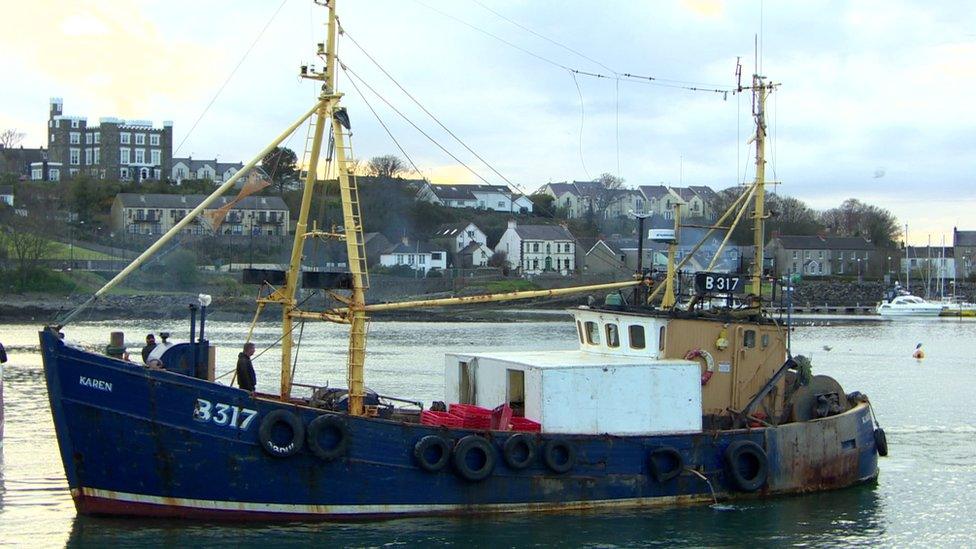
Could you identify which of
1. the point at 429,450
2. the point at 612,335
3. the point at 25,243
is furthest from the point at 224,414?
the point at 25,243

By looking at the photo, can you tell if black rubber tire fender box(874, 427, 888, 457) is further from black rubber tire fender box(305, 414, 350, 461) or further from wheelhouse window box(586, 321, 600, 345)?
black rubber tire fender box(305, 414, 350, 461)

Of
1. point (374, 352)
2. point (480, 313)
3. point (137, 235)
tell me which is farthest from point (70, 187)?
point (374, 352)

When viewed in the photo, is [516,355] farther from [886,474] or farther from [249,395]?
[886,474]

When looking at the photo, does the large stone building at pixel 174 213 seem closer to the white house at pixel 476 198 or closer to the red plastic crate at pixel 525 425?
the white house at pixel 476 198

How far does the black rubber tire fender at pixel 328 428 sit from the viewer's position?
646 inches

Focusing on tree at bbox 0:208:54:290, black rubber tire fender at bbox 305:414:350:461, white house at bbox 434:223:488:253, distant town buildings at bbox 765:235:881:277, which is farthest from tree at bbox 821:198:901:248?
black rubber tire fender at bbox 305:414:350:461

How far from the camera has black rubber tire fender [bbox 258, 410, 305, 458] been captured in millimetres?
16328

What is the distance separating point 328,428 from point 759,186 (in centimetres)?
935

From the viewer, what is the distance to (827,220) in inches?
5197

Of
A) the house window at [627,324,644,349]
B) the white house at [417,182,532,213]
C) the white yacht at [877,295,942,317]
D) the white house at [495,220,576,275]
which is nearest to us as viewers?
the house window at [627,324,644,349]

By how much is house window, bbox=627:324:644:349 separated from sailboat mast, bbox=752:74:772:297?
2.56m

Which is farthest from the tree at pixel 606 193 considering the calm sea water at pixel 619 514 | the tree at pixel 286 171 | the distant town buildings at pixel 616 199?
the calm sea water at pixel 619 514

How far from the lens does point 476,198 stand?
136875mm

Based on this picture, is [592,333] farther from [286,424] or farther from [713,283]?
[286,424]
